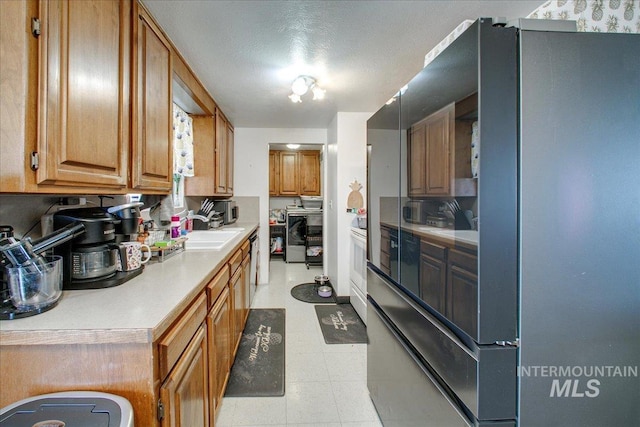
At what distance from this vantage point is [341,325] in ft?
9.19

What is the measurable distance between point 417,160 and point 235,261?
1.54 meters

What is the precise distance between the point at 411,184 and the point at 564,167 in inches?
18.6

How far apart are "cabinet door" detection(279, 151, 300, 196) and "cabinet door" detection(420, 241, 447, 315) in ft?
16.3

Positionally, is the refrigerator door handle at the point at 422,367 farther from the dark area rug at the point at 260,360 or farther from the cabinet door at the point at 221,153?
the cabinet door at the point at 221,153

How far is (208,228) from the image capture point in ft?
9.83

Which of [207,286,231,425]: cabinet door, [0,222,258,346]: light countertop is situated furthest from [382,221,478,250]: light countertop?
[207,286,231,425]: cabinet door

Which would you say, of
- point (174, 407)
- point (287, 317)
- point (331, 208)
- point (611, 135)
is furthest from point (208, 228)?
point (611, 135)

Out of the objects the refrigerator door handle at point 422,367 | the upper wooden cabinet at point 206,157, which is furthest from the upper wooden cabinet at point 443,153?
the upper wooden cabinet at point 206,157

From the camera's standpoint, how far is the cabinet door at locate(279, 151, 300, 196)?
5859mm

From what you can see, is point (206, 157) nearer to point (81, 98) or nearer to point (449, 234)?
point (81, 98)

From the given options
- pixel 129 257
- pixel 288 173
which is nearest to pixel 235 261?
pixel 129 257

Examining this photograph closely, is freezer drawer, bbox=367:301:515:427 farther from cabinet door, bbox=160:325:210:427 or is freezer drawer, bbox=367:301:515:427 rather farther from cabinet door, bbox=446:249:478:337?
cabinet door, bbox=160:325:210:427

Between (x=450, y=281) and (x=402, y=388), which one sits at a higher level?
(x=450, y=281)

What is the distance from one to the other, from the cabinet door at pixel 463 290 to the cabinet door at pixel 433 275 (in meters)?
0.03
